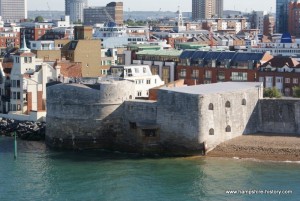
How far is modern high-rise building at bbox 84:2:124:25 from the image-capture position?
506 ft

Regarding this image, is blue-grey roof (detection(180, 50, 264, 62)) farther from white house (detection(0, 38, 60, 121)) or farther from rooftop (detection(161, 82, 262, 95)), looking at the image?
rooftop (detection(161, 82, 262, 95))

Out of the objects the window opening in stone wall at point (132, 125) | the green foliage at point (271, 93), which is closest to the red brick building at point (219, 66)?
the green foliage at point (271, 93)

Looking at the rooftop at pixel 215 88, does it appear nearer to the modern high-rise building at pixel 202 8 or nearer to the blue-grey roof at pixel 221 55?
the blue-grey roof at pixel 221 55

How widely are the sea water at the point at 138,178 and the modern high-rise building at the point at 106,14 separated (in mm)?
113589

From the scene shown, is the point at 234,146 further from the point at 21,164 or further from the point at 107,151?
the point at 21,164

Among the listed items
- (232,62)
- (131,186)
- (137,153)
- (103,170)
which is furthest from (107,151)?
(232,62)

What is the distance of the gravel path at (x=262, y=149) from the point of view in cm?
Result: 3328

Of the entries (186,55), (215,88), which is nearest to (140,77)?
(215,88)

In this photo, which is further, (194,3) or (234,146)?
(194,3)

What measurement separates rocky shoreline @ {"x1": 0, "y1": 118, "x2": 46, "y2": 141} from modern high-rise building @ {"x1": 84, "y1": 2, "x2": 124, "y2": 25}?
4149 inches

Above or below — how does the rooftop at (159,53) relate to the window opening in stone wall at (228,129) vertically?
above

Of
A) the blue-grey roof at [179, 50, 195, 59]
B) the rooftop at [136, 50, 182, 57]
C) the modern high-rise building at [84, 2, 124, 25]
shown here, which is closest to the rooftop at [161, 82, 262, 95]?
the blue-grey roof at [179, 50, 195, 59]

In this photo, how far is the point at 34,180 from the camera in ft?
99.6

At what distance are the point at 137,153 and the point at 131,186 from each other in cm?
610
